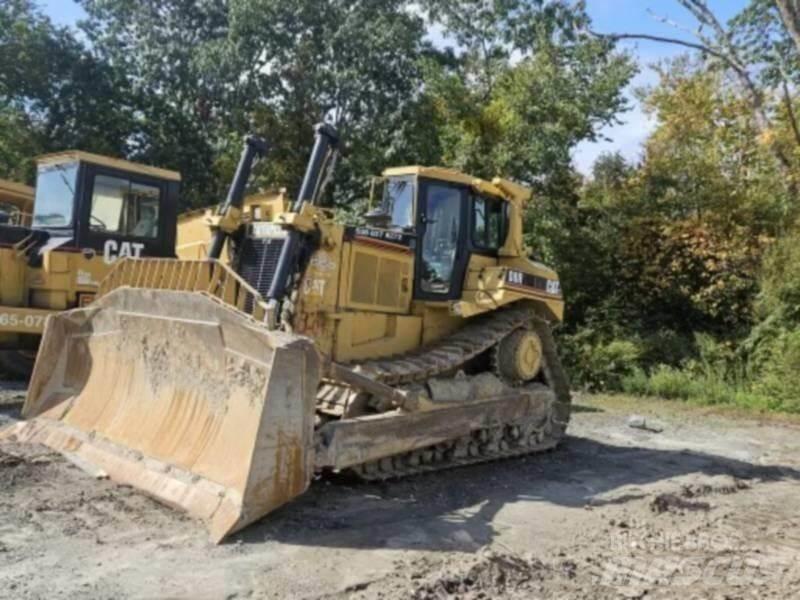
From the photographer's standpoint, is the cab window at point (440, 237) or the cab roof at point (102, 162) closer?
the cab window at point (440, 237)

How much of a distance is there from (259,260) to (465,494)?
2792mm

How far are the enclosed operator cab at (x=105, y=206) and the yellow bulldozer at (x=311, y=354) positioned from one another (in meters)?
3.17

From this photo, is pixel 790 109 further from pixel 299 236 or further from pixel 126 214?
pixel 299 236

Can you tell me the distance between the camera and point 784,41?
2030 cm

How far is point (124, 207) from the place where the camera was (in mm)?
10836

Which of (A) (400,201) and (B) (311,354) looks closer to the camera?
(B) (311,354)

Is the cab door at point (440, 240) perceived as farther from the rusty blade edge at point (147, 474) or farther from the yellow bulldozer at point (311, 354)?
the rusty blade edge at point (147, 474)

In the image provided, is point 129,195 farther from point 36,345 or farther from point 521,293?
point 521,293

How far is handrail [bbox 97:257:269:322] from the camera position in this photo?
6.59 metres

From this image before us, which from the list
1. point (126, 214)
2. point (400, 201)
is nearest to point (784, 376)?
point (400, 201)

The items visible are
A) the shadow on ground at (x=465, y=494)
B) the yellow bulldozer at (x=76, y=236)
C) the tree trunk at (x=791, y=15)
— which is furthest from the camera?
the tree trunk at (x=791, y=15)

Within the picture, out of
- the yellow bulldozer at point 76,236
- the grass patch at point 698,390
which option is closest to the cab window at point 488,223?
the yellow bulldozer at point 76,236

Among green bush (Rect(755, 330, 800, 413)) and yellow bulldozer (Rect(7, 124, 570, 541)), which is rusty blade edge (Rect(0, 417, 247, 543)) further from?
green bush (Rect(755, 330, 800, 413))

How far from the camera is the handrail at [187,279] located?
21.6 ft
